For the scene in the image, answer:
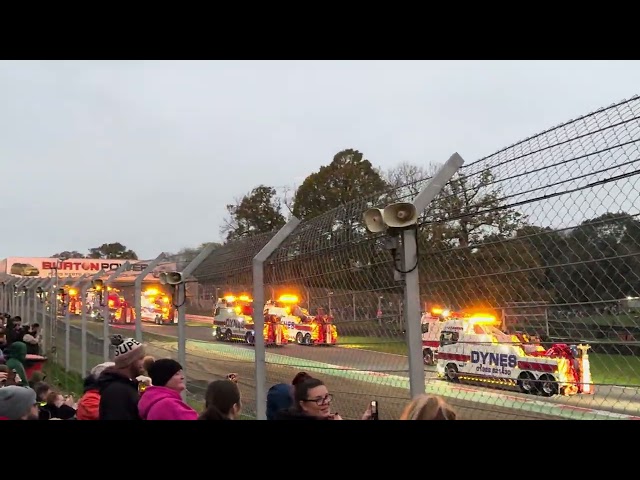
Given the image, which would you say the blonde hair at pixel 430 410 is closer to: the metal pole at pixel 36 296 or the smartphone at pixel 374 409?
the smartphone at pixel 374 409

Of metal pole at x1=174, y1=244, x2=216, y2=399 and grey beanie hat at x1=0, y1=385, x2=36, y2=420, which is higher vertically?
metal pole at x1=174, y1=244, x2=216, y2=399

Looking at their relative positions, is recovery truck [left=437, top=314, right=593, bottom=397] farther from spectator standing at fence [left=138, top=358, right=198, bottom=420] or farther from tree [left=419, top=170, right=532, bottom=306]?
spectator standing at fence [left=138, top=358, right=198, bottom=420]

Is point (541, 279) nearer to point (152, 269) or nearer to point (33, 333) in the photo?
point (152, 269)

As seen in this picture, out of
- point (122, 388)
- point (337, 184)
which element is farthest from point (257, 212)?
point (122, 388)

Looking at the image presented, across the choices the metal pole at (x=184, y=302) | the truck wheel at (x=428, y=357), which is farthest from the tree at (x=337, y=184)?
the truck wheel at (x=428, y=357)

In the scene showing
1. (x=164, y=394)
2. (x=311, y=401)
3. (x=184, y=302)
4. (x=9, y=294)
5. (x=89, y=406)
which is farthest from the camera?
(x=9, y=294)

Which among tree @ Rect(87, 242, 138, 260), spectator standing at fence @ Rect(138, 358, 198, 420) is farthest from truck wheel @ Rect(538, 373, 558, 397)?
tree @ Rect(87, 242, 138, 260)

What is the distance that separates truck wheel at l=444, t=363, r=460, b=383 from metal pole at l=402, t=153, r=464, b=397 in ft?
0.61

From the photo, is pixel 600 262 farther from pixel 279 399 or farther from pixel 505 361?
pixel 279 399

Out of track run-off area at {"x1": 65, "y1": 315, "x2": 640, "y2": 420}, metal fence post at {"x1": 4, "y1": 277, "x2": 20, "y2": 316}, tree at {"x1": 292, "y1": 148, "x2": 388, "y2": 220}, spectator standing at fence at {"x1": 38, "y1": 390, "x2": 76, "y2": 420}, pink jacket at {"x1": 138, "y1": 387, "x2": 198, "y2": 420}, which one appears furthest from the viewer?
tree at {"x1": 292, "y1": 148, "x2": 388, "y2": 220}

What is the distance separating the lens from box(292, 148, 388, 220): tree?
113ft

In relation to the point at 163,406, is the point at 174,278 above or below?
above

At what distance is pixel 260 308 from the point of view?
507 centimetres

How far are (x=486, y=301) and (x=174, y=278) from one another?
4.51 meters
